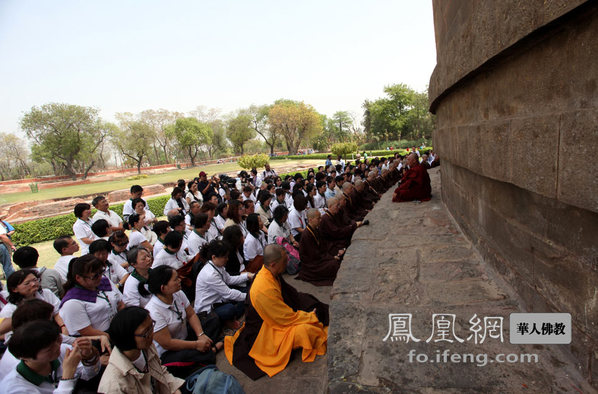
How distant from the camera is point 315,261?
15.3 feet

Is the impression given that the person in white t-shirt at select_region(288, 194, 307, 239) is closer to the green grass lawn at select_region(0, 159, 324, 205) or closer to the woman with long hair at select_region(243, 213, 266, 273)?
the woman with long hair at select_region(243, 213, 266, 273)

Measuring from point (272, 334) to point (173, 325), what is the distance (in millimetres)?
985

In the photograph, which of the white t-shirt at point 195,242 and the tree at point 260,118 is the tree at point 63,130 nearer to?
the tree at point 260,118

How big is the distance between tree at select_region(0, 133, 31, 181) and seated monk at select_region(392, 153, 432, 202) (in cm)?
7283

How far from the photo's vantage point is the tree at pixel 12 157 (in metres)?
54.2

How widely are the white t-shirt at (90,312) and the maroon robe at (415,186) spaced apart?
5.55 meters

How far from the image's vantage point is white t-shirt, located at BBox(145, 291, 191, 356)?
2791 mm

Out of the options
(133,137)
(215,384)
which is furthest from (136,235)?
(133,137)

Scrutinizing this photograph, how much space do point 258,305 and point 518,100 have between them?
2713mm

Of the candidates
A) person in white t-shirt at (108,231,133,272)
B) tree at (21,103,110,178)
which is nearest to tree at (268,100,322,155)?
tree at (21,103,110,178)

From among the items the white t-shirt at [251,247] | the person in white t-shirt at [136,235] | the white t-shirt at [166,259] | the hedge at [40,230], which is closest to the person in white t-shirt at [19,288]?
the white t-shirt at [166,259]

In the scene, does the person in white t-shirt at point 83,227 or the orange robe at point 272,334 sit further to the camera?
the person in white t-shirt at point 83,227

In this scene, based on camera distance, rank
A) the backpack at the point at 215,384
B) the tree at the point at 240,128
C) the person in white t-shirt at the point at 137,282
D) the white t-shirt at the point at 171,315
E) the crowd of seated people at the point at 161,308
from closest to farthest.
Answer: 1. the crowd of seated people at the point at 161,308
2. the backpack at the point at 215,384
3. the white t-shirt at the point at 171,315
4. the person in white t-shirt at the point at 137,282
5. the tree at the point at 240,128

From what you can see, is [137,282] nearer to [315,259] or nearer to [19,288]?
[19,288]
